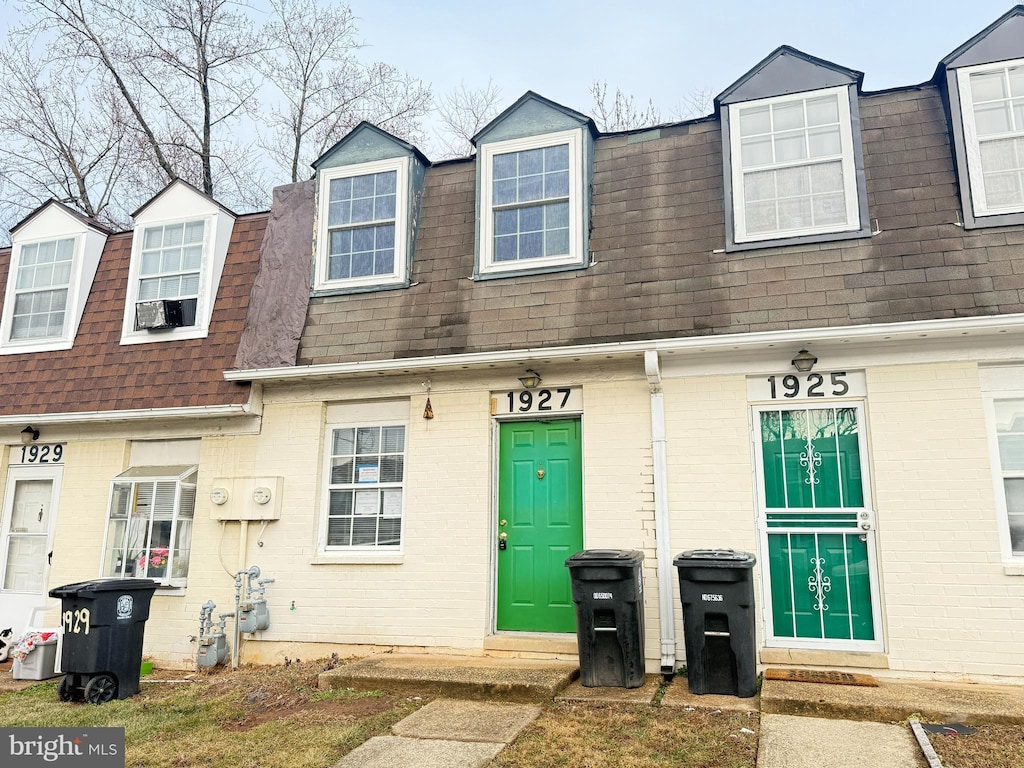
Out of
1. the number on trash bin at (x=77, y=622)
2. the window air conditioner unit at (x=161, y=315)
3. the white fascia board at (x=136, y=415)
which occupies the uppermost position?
the window air conditioner unit at (x=161, y=315)

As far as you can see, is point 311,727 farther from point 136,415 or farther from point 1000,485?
point 1000,485

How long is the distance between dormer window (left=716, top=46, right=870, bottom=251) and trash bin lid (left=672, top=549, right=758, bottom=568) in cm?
295

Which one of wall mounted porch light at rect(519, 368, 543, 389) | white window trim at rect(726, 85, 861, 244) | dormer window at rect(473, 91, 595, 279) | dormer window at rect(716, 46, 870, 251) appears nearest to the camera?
white window trim at rect(726, 85, 861, 244)

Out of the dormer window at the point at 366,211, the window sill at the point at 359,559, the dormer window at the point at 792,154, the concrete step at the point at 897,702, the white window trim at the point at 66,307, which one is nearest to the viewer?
the concrete step at the point at 897,702

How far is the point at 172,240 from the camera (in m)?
9.32

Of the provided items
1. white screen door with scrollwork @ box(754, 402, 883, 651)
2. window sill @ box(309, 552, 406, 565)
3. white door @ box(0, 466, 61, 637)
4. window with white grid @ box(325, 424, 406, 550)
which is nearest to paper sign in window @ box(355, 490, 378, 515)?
window with white grid @ box(325, 424, 406, 550)

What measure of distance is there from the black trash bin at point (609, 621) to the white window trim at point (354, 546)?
2222 millimetres

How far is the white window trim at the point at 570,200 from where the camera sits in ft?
25.3

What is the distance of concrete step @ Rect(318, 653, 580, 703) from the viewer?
18.7 ft

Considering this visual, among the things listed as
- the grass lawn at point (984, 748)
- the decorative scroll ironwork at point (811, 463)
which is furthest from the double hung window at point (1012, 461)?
the grass lawn at point (984, 748)

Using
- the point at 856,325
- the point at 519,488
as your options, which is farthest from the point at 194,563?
the point at 856,325

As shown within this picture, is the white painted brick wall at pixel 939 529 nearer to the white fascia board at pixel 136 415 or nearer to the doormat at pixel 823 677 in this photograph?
the doormat at pixel 823 677

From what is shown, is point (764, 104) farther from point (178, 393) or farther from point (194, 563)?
point (194, 563)

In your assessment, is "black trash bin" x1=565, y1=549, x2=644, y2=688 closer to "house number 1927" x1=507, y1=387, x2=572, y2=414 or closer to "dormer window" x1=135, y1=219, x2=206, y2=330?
"house number 1927" x1=507, y1=387, x2=572, y2=414
